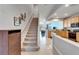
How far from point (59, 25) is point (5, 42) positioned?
58.7 feet

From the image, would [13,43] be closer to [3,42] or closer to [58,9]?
[3,42]

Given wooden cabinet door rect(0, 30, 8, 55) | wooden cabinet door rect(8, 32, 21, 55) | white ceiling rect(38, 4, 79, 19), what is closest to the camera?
wooden cabinet door rect(0, 30, 8, 55)

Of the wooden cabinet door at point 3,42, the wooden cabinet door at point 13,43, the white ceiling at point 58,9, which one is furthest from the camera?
the white ceiling at point 58,9

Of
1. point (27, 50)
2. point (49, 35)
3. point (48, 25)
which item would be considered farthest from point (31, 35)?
point (48, 25)

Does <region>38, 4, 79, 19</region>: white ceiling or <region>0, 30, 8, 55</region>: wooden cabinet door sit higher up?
<region>38, 4, 79, 19</region>: white ceiling

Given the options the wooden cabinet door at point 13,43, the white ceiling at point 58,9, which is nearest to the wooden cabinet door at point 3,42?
the wooden cabinet door at point 13,43

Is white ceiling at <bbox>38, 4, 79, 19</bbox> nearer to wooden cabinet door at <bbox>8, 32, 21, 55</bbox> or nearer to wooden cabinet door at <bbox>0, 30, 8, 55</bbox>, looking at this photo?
wooden cabinet door at <bbox>8, 32, 21, 55</bbox>

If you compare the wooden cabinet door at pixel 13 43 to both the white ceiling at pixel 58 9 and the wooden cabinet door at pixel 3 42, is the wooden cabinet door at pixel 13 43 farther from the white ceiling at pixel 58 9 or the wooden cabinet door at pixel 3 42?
the white ceiling at pixel 58 9

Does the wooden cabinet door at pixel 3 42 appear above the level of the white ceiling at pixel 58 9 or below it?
below

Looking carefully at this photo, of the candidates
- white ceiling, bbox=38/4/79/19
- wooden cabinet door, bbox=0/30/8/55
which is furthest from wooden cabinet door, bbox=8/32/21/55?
white ceiling, bbox=38/4/79/19

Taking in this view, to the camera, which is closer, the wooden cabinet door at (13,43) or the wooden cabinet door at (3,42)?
the wooden cabinet door at (3,42)

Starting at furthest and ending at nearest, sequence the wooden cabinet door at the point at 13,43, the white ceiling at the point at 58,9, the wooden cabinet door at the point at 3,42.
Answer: the white ceiling at the point at 58,9, the wooden cabinet door at the point at 13,43, the wooden cabinet door at the point at 3,42

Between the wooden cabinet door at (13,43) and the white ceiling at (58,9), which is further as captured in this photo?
the white ceiling at (58,9)
